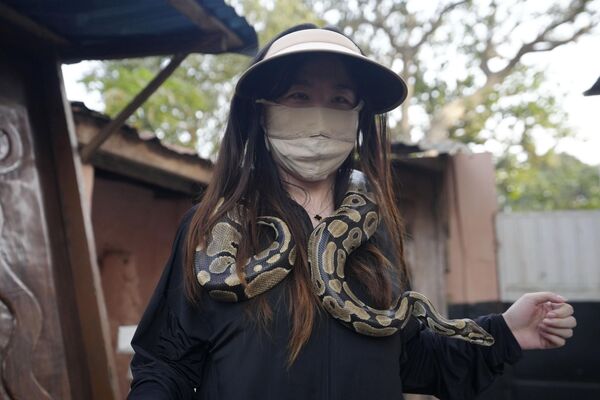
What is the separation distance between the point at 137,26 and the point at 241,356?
8.50ft

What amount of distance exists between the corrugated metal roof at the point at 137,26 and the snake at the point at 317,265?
1.74m

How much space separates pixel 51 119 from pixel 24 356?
152cm

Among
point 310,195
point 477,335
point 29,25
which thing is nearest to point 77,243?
point 29,25

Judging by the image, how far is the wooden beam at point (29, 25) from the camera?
3.16 metres

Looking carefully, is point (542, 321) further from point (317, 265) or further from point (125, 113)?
point (125, 113)

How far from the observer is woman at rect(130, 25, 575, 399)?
5.78 feet

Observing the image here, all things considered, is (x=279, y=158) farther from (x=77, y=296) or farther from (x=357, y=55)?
(x=77, y=296)

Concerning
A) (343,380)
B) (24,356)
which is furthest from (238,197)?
(24,356)

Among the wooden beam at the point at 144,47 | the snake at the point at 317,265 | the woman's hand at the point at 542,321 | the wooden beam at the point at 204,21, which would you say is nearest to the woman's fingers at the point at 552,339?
the woman's hand at the point at 542,321

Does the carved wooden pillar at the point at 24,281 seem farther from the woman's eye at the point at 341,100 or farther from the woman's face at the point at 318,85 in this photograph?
the woman's eye at the point at 341,100

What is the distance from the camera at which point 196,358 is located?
1.86 m

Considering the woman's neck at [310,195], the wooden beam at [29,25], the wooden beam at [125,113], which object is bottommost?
the woman's neck at [310,195]

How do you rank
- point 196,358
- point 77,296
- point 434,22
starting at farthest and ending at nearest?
point 434,22 → point 77,296 → point 196,358

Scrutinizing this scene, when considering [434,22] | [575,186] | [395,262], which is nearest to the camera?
[395,262]
